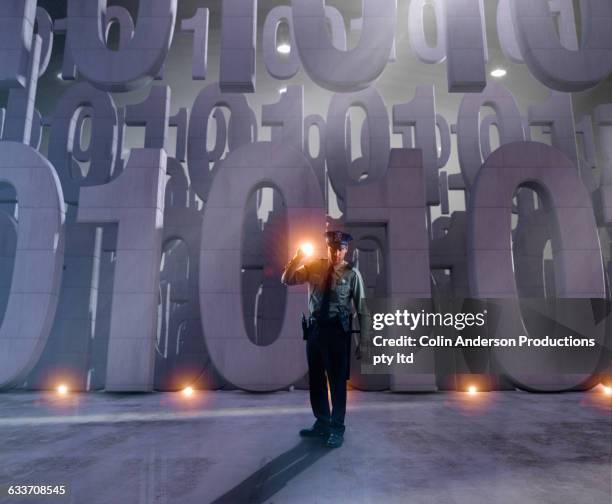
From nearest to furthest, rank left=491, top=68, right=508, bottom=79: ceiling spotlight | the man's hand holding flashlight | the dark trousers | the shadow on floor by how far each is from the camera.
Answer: the shadow on floor < the dark trousers < the man's hand holding flashlight < left=491, top=68, right=508, bottom=79: ceiling spotlight

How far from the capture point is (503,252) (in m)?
7.35

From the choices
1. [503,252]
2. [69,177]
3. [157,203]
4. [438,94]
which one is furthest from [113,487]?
[438,94]

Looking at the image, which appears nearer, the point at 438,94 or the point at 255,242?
the point at 255,242

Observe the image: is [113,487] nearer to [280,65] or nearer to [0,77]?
[0,77]

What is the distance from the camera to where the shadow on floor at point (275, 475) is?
2584 mm

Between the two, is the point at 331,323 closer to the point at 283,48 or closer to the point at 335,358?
the point at 335,358

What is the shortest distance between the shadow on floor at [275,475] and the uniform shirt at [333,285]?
108cm

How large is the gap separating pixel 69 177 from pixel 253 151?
4.99m

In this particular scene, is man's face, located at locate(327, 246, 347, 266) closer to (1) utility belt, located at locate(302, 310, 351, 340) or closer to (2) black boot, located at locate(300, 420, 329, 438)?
(1) utility belt, located at locate(302, 310, 351, 340)

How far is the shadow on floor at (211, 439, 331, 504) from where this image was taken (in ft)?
8.48

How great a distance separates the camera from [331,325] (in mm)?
3824

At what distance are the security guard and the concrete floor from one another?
29 centimetres

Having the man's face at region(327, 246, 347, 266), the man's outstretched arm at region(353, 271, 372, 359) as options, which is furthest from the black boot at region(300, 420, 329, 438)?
the man's face at region(327, 246, 347, 266)

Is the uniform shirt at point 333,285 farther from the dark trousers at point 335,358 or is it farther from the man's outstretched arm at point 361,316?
the dark trousers at point 335,358
